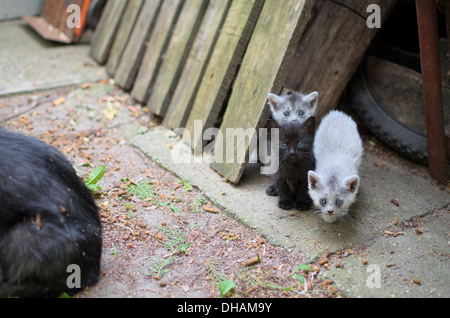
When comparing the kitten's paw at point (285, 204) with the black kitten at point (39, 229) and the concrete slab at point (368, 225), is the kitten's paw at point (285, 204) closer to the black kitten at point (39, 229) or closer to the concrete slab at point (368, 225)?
the concrete slab at point (368, 225)

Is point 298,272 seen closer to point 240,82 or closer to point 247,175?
point 247,175

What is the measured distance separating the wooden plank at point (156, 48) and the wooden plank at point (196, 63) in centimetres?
52

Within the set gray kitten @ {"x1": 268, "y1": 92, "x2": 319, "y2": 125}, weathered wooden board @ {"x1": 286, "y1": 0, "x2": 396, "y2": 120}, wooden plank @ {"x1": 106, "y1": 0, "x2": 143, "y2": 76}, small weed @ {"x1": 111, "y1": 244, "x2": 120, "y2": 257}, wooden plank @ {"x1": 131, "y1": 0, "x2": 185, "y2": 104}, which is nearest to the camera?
small weed @ {"x1": 111, "y1": 244, "x2": 120, "y2": 257}

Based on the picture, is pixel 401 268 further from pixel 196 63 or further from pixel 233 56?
pixel 196 63

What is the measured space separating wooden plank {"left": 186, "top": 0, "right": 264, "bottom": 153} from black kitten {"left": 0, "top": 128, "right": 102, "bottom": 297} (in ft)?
6.81

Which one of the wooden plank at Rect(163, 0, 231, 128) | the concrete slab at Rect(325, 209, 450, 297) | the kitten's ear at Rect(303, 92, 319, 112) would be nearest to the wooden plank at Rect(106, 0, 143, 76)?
the wooden plank at Rect(163, 0, 231, 128)

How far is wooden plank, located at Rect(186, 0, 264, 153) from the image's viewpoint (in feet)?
15.3

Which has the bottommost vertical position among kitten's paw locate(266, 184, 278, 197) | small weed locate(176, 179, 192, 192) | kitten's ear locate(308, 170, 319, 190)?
small weed locate(176, 179, 192, 192)

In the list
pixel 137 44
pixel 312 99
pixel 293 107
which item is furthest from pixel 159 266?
pixel 137 44

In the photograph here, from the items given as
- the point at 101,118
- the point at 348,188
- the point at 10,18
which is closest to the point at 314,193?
the point at 348,188

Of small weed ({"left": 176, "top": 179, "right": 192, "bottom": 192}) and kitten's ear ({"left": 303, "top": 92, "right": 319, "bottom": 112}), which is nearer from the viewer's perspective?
small weed ({"left": 176, "top": 179, "right": 192, "bottom": 192})

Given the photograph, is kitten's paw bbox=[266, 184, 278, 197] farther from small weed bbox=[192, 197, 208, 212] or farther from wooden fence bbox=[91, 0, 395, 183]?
small weed bbox=[192, 197, 208, 212]

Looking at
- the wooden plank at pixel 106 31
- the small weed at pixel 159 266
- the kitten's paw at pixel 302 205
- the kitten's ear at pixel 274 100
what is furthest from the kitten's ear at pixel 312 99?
the wooden plank at pixel 106 31

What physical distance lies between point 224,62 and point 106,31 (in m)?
2.92
